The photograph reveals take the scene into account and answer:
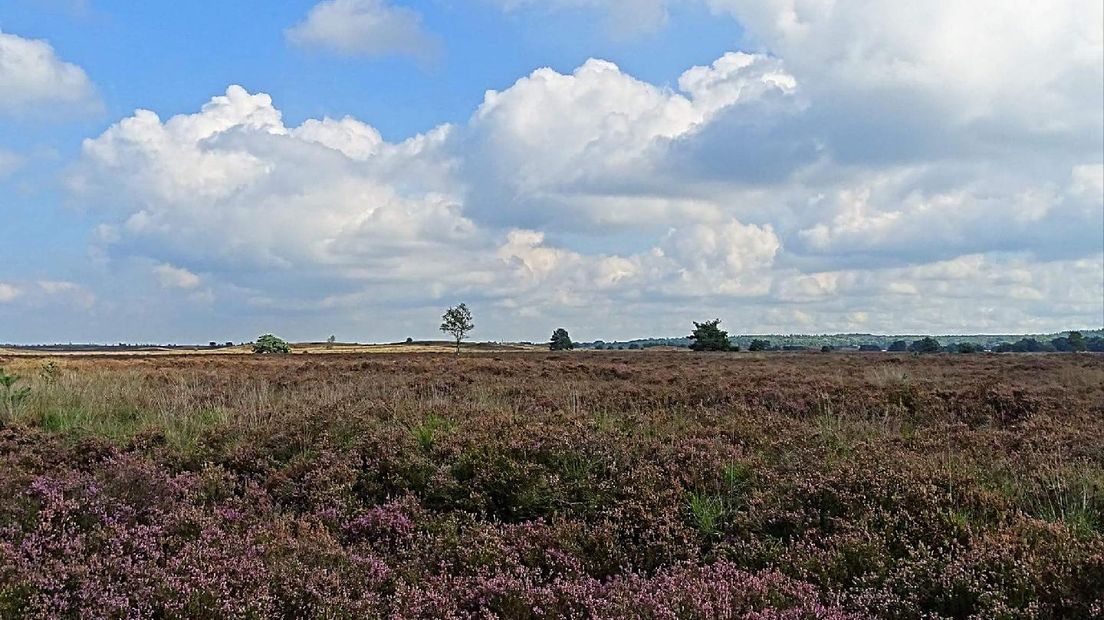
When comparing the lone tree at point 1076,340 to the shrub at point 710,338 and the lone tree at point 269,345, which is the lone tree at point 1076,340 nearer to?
the shrub at point 710,338

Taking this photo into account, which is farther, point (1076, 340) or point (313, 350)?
point (313, 350)

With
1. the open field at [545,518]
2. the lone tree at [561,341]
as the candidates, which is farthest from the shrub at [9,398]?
the lone tree at [561,341]

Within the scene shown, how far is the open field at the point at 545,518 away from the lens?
15.5 feet

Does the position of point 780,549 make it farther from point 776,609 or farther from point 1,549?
point 1,549

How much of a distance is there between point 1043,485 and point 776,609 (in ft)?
13.3

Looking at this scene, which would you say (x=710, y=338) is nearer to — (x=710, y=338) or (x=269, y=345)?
(x=710, y=338)

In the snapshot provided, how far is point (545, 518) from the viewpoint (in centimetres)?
659

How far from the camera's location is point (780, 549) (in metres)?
5.51

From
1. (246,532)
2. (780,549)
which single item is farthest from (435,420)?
(780,549)

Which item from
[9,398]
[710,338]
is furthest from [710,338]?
[9,398]

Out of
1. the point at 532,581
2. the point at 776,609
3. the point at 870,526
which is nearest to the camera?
the point at 776,609

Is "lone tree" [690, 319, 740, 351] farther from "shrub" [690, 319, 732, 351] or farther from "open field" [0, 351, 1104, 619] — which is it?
"open field" [0, 351, 1104, 619]

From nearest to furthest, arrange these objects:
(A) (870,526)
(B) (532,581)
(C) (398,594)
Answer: (C) (398,594) → (B) (532,581) → (A) (870,526)

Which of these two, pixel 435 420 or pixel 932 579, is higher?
pixel 435 420
